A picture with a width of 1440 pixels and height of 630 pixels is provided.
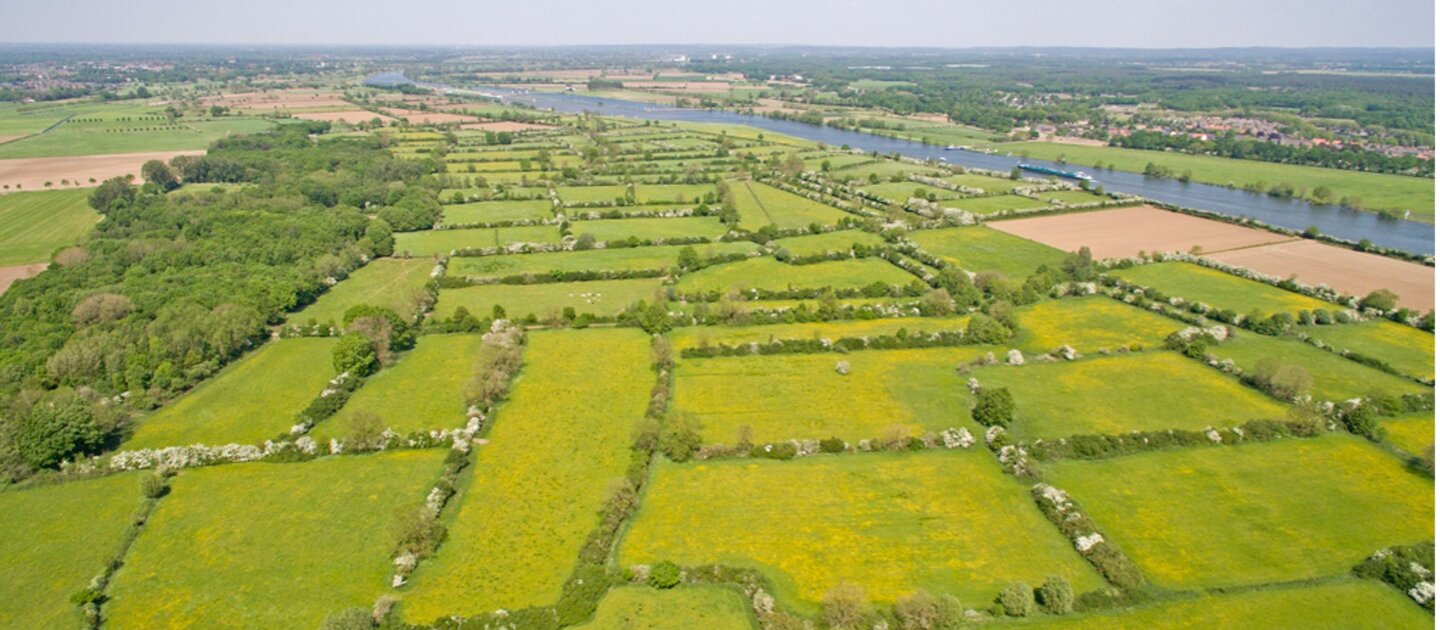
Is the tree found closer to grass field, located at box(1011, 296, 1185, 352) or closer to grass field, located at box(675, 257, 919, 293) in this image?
grass field, located at box(1011, 296, 1185, 352)

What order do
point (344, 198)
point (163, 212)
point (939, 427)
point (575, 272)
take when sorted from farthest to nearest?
1. point (344, 198)
2. point (163, 212)
3. point (575, 272)
4. point (939, 427)

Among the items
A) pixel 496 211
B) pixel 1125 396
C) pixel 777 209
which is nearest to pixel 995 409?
pixel 1125 396

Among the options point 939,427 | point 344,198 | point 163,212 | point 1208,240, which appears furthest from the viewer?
point 344,198

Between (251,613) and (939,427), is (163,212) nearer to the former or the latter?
(251,613)

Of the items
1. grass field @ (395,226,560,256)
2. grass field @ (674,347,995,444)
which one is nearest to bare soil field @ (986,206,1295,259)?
grass field @ (674,347,995,444)

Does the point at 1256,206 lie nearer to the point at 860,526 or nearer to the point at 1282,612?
the point at 1282,612

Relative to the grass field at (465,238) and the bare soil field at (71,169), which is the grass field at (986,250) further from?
the bare soil field at (71,169)

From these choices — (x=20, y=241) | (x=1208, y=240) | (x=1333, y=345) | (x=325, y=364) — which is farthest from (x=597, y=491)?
(x=20, y=241)

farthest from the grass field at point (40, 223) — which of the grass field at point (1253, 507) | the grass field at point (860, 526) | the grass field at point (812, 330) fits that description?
the grass field at point (1253, 507)
